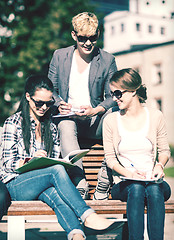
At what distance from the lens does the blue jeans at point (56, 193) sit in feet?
12.2

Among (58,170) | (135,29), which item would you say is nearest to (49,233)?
(58,170)

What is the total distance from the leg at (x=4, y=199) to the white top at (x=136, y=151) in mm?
1063

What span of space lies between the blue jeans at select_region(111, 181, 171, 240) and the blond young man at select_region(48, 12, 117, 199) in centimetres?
111

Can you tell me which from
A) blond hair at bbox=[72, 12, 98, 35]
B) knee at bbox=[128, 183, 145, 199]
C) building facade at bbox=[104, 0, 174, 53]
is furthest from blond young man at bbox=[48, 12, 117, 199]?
building facade at bbox=[104, 0, 174, 53]

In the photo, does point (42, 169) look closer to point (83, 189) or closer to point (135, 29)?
point (83, 189)

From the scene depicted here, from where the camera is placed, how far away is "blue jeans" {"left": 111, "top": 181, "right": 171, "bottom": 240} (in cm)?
365

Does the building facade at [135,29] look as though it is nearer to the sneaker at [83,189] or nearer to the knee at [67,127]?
the knee at [67,127]

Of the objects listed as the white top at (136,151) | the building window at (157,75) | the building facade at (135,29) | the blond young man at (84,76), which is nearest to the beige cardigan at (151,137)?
the white top at (136,151)

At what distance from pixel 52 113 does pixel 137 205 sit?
152 centimetres

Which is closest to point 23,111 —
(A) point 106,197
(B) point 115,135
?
(B) point 115,135

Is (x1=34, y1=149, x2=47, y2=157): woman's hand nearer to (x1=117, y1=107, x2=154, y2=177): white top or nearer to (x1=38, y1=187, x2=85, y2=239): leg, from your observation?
(x1=38, y1=187, x2=85, y2=239): leg

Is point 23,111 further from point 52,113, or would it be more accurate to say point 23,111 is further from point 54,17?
point 54,17

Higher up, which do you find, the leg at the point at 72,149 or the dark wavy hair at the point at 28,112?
the dark wavy hair at the point at 28,112

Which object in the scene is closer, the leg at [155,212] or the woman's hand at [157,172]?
the leg at [155,212]
